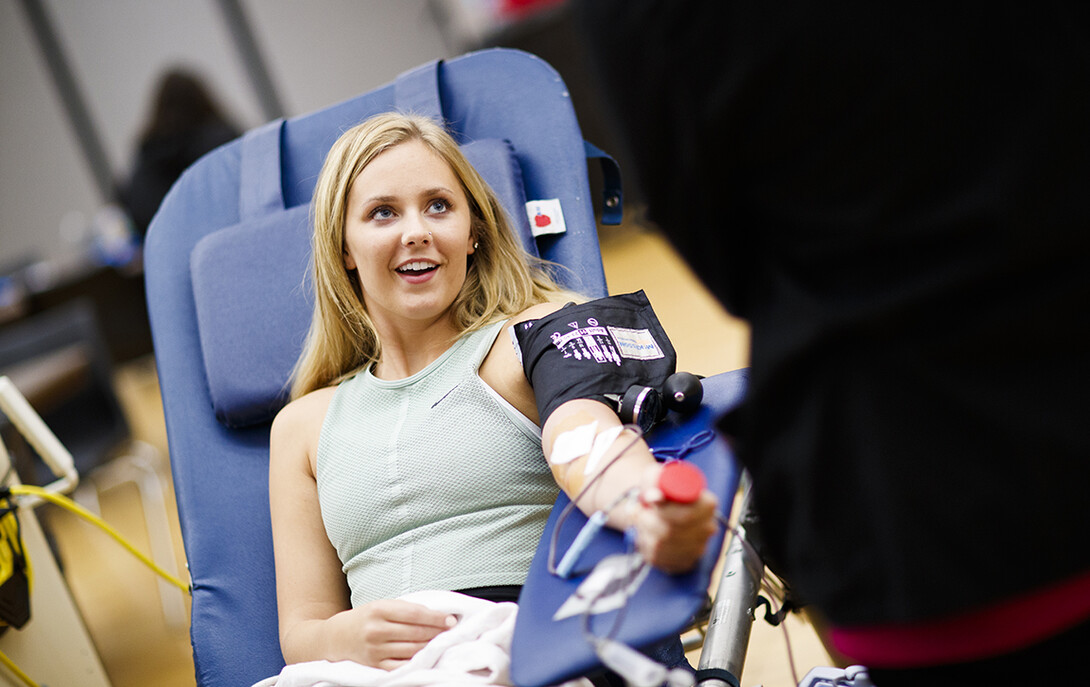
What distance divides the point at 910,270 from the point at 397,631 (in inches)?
26.2

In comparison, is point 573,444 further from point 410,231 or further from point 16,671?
point 16,671

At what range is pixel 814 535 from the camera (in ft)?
1.94

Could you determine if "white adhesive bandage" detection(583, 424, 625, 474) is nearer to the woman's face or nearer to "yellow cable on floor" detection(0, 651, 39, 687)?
the woman's face

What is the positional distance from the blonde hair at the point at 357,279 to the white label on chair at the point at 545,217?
0.06 metres

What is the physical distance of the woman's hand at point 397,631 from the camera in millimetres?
944

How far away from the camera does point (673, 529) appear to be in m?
0.68

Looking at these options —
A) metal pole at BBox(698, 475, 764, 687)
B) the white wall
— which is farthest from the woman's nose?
the white wall

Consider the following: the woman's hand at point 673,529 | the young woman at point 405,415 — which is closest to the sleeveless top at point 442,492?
the young woman at point 405,415

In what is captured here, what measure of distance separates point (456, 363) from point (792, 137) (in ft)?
2.35

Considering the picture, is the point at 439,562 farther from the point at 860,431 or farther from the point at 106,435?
the point at 106,435

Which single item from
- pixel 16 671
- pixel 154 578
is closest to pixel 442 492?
pixel 16 671

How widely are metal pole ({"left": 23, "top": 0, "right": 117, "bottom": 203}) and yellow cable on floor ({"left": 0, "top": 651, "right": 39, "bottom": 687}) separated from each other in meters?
4.51

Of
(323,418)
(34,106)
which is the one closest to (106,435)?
(323,418)

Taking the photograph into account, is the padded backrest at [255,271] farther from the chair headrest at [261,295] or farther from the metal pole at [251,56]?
the metal pole at [251,56]
